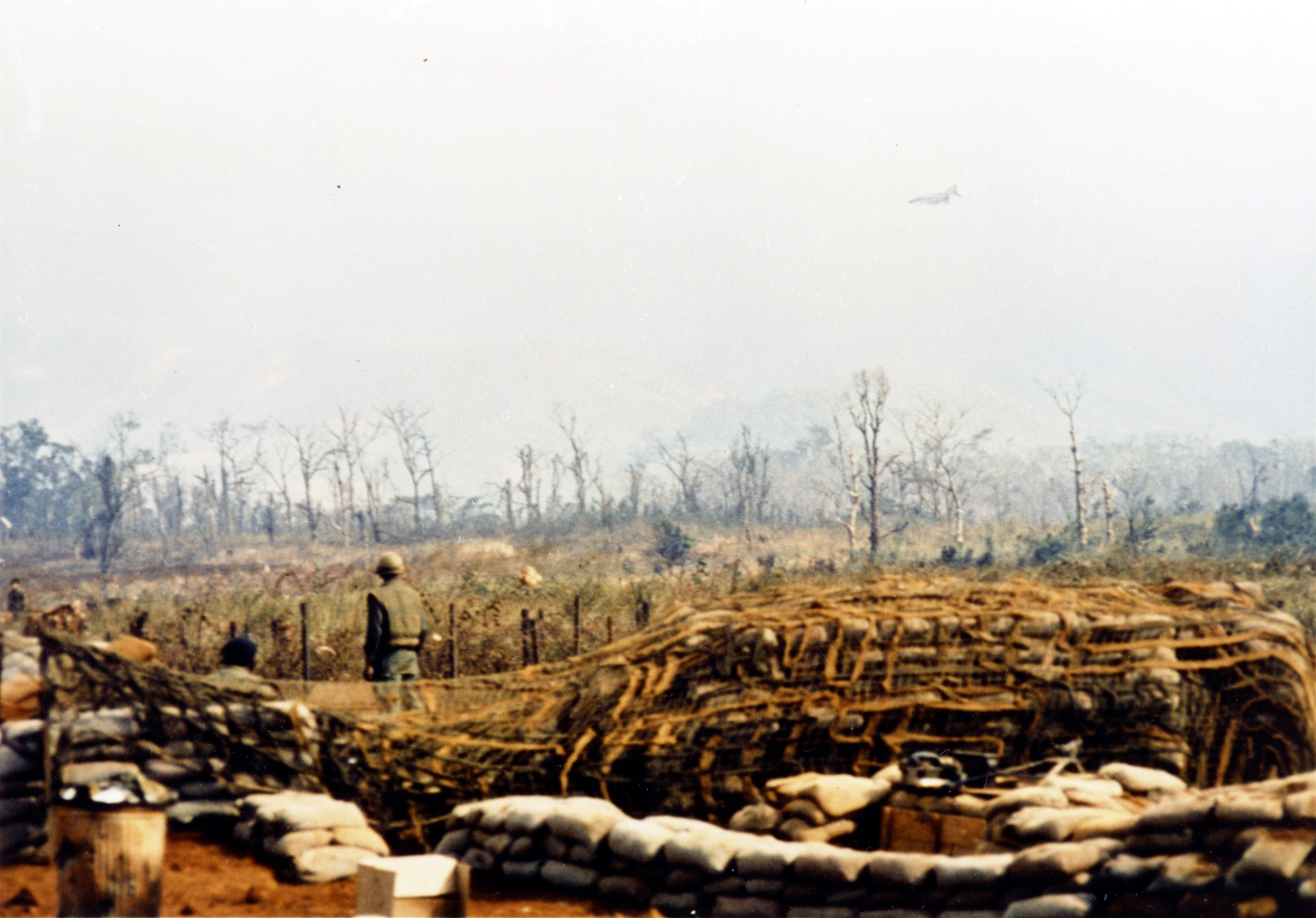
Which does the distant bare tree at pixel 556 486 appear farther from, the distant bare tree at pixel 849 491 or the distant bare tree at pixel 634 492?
the distant bare tree at pixel 849 491

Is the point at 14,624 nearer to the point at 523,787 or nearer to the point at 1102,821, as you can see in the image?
the point at 523,787

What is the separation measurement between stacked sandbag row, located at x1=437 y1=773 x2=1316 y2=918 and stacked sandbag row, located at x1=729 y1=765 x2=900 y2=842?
2.56ft

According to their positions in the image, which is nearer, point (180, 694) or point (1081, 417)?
point (180, 694)

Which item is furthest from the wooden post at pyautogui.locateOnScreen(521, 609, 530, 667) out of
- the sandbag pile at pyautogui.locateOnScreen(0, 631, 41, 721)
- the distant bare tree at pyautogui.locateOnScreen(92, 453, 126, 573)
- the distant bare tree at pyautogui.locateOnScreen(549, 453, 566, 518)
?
the distant bare tree at pyautogui.locateOnScreen(549, 453, 566, 518)

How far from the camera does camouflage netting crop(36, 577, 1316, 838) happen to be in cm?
860

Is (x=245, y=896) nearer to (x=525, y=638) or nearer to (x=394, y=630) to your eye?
(x=394, y=630)

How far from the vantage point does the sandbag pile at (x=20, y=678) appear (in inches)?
323

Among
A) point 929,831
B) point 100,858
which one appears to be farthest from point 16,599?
point 929,831

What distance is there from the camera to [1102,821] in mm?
5871

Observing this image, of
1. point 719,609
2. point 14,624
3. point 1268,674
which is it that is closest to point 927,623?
point 719,609

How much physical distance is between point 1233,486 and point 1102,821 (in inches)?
3629

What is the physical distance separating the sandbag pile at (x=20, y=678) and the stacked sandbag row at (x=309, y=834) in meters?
1.60


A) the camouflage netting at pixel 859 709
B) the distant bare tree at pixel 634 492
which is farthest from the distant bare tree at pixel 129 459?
the camouflage netting at pixel 859 709

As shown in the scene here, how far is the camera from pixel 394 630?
33.5 ft
